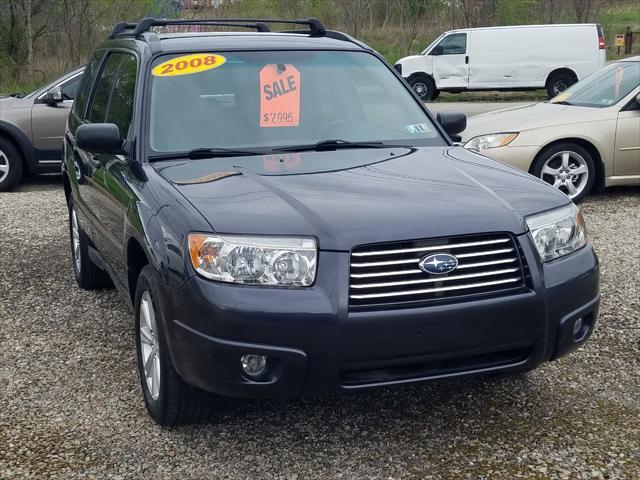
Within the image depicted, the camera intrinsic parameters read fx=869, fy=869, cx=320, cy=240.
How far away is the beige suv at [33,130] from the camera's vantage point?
10.4 metres

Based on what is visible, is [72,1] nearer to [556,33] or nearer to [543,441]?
[556,33]

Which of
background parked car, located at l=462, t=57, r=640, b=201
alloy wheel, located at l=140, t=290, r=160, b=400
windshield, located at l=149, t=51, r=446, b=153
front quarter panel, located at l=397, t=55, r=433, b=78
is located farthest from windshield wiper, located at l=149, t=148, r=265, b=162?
front quarter panel, located at l=397, t=55, r=433, b=78

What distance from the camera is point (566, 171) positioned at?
886 cm

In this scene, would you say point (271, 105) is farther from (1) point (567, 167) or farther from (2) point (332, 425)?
(1) point (567, 167)

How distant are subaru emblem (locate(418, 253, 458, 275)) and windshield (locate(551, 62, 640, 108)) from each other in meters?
6.30

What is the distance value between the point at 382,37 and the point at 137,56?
29135 mm

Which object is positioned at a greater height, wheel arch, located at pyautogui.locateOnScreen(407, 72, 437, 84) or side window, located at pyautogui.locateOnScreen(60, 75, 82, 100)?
side window, located at pyautogui.locateOnScreen(60, 75, 82, 100)

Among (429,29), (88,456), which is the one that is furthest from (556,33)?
(88,456)

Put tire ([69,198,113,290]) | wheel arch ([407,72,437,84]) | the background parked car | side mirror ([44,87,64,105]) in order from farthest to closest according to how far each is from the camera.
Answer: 1. wheel arch ([407,72,437,84])
2. side mirror ([44,87,64,105])
3. the background parked car
4. tire ([69,198,113,290])

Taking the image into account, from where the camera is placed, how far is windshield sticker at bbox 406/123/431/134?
15.8 ft

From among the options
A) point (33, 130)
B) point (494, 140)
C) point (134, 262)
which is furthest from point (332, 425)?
point (33, 130)

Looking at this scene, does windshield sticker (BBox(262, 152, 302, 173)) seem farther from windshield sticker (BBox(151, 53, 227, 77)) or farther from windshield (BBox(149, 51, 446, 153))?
windshield sticker (BBox(151, 53, 227, 77))

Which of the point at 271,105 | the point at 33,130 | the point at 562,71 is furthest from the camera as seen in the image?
the point at 562,71

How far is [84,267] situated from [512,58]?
19406 mm
